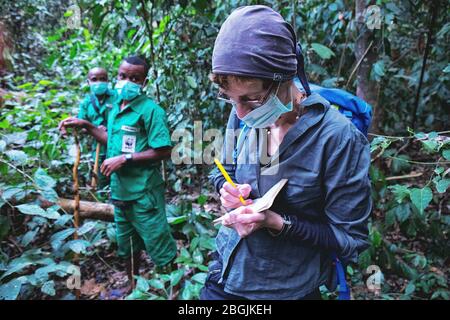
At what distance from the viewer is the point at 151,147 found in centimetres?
272

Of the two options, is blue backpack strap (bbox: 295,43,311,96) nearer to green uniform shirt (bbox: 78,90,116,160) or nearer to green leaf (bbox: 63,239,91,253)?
green leaf (bbox: 63,239,91,253)

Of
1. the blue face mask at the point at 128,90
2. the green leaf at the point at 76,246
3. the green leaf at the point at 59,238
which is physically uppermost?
the blue face mask at the point at 128,90

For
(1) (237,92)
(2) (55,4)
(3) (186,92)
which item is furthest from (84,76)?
(1) (237,92)

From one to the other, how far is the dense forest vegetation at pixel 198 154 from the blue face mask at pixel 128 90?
13.8 inches

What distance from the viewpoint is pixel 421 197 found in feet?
5.26

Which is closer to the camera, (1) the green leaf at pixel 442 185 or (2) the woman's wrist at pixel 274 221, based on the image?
(2) the woman's wrist at pixel 274 221

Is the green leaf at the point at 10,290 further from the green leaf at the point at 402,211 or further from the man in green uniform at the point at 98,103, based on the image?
the green leaf at the point at 402,211

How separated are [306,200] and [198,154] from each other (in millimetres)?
2055

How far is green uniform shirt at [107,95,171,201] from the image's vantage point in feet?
8.89

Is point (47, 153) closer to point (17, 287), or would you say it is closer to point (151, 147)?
point (151, 147)

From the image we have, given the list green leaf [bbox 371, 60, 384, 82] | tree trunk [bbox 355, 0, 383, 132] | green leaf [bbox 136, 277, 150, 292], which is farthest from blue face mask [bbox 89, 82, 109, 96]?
green leaf [bbox 371, 60, 384, 82]

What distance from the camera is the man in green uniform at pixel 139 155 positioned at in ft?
8.88

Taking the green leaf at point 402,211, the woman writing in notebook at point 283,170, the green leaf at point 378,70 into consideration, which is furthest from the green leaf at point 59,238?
the green leaf at point 378,70

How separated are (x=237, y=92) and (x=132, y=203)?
71.3 inches
